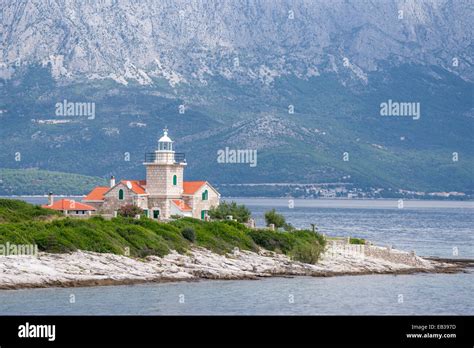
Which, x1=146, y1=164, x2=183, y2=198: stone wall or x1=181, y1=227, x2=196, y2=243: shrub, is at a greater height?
x1=146, y1=164, x2=183, y2=198: stone wall

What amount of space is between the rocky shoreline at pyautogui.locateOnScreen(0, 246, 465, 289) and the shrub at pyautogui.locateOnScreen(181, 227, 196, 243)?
1.30m

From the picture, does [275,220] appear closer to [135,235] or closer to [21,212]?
[135,235]

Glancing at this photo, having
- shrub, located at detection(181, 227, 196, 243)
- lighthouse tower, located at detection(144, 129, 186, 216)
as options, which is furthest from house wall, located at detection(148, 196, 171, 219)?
shrub, located at detection(181, 227, 196, 243)

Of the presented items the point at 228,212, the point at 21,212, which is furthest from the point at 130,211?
the point at 228,212

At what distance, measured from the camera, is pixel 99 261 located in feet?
233

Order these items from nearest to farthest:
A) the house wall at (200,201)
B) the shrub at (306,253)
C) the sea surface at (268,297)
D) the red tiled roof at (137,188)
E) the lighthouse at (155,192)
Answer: the sea surface at (268,297), the shrub at (306,253), the red tiled roof at (137,188), the lighthouse at (155,192), the house wall at (200,201)

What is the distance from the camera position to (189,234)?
81.9 metres

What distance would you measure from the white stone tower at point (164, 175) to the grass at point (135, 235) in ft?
17.0

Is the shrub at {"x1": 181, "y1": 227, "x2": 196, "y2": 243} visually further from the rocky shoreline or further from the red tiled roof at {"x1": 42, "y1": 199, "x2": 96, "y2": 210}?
the red tiled roof at {"x1": 42, "y1": 199, "x2": 96, "y2": 210}

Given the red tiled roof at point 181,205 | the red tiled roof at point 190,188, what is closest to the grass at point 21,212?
the red tiled roof at point 181,205

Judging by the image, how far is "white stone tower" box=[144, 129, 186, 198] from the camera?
9212 centimetres

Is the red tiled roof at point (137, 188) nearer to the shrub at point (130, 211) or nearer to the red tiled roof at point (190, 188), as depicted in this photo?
the shrub at point (130, 211)

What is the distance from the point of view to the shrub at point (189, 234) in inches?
3223

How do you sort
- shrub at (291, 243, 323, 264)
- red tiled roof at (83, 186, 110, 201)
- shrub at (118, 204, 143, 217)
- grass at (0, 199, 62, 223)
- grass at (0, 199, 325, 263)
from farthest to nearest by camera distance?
red tiled roof at (83, 186, 110, 201) → shrub at (118, 204, 143, 217) → shrub at (291, 243, 323, 264) → grass at (0, 199, 62, 223) → grass at (0, 199, 325, 263)
